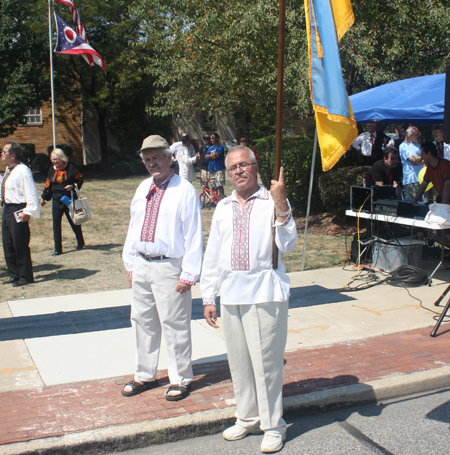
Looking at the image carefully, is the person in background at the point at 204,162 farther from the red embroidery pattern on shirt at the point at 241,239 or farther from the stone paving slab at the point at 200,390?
the red embroidery pattern on shirt at the point at 241,239

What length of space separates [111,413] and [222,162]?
10.7m

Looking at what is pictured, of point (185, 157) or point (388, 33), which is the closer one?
point (388, 33)

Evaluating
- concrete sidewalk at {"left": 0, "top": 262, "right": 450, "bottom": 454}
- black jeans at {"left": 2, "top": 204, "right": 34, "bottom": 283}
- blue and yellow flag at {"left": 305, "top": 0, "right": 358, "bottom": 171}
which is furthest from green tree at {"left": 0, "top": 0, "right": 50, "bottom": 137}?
blue and yellow flag at {"left": 305, "top": 0, "right": 358, "bottom": 171}

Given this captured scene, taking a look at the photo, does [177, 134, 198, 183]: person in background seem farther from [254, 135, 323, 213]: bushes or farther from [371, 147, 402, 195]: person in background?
[371, 147, 402, 195]: person in background

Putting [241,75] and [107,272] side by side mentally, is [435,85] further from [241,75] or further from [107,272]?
[107,272]

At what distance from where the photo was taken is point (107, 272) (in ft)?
27.6

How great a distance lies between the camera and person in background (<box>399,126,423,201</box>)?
10.1m

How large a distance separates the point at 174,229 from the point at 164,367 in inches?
57.1

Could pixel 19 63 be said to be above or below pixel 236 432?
above

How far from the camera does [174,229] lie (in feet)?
13.0

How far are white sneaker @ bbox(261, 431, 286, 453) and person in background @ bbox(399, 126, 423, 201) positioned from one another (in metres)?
7.63

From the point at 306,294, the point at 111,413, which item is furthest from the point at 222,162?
the point at 111,413

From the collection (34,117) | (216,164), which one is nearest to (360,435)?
(216,164)

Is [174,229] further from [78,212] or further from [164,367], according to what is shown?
[78,212]
